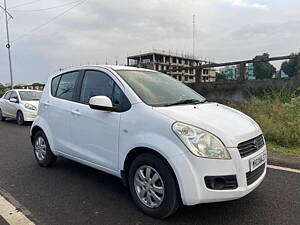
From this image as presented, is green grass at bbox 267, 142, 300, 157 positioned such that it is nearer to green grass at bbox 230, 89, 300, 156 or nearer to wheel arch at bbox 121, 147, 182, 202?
green grass at bbox 230, 89, 300, 156

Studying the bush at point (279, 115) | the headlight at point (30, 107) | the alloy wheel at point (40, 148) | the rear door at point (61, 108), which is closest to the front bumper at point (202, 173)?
the rear door at point (61, 108)

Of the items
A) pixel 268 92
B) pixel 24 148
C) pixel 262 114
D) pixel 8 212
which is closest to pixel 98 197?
pixel 8 212

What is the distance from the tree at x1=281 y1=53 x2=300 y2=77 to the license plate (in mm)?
6892

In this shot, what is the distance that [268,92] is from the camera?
9266 mm

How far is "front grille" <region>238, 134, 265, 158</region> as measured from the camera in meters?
2.83

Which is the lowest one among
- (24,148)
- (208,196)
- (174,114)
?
(24,148)

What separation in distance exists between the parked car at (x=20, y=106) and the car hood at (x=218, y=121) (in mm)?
9199

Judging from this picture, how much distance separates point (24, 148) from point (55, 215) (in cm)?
393

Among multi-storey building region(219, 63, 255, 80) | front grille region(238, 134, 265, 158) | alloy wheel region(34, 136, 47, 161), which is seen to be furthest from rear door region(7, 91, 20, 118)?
front grille region(238, 134, 265, 158)

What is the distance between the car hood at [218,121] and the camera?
2.79 m

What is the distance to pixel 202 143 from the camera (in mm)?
2746

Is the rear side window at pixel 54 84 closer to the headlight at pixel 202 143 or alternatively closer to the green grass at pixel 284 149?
the headlight at pixel 202 143

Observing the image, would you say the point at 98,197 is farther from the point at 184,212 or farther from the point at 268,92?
the point at 268,92

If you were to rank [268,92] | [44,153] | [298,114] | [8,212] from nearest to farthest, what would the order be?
[8,212] < [44,153] < [298,114] < [268,92]
